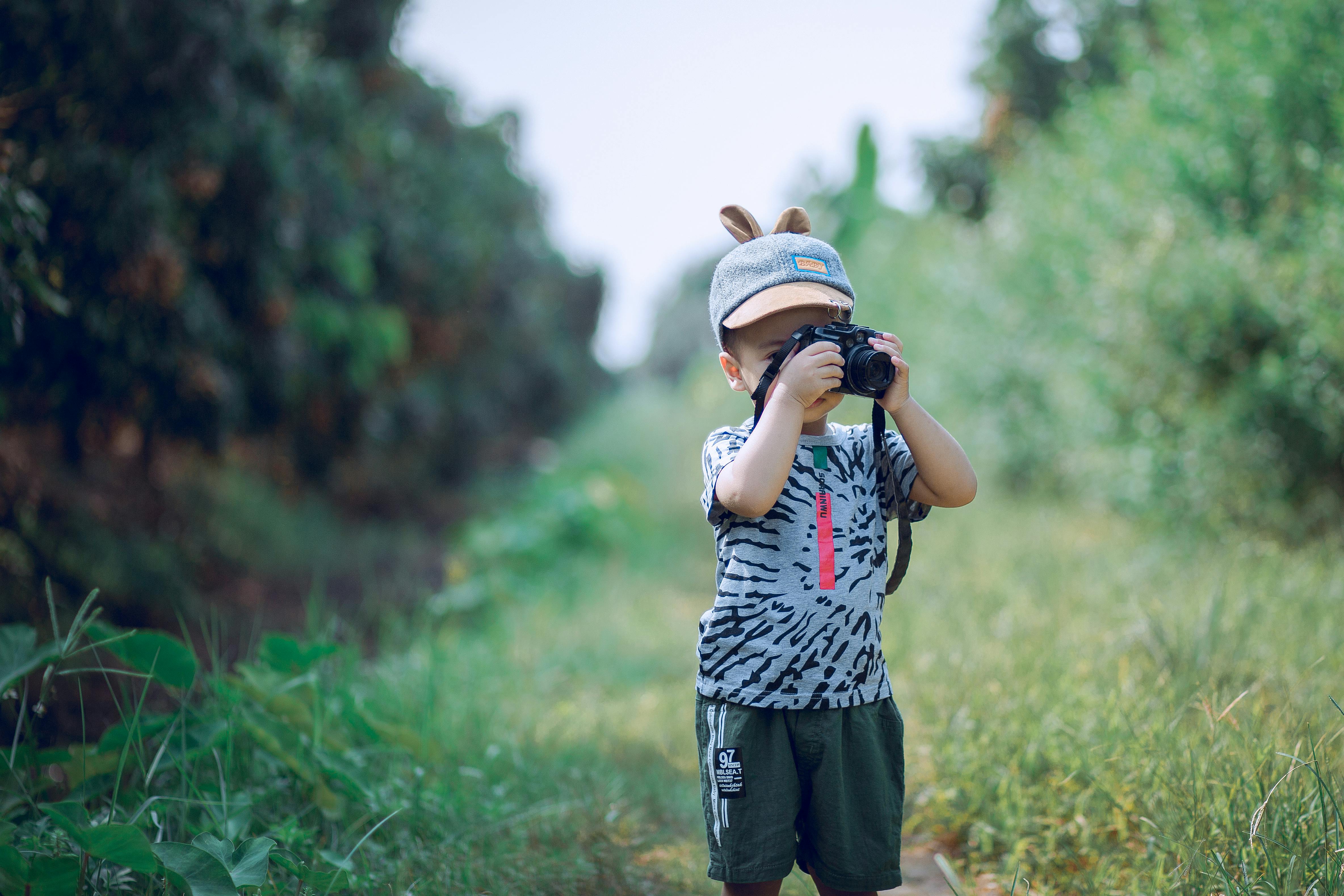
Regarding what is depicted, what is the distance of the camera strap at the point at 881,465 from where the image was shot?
173cm

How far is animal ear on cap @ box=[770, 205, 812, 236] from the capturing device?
198 centimetres

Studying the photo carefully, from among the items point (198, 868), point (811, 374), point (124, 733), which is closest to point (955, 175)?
point (811, 374)

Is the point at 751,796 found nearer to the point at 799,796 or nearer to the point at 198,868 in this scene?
the point at 799,796

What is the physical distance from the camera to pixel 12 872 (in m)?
1.71

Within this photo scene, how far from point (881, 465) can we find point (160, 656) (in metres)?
1.95

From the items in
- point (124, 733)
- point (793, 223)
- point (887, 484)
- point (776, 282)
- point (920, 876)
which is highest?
point (793, 223)

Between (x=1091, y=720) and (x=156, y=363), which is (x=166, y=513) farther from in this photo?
(x=1091, y=720)

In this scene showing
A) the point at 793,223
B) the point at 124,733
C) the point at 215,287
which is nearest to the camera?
the point at 793,223

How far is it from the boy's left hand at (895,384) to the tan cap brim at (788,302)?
11 cm

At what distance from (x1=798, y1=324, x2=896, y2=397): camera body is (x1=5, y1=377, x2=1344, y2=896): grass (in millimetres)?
1236

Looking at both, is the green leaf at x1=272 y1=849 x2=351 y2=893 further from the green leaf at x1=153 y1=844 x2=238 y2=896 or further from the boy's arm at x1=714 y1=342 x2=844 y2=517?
the boy's arm at x1=714 y1=342 x2=844 y2=517

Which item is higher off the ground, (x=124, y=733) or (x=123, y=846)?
(x=124, y=733)

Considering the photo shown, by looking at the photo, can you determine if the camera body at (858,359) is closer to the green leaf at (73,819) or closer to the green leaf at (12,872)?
the green leaf at (73,819)

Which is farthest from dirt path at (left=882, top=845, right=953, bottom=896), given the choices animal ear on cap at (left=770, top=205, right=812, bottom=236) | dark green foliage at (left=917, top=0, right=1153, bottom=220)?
dark green foliage at (left=917, top=0, right=1153, bottom=220)
